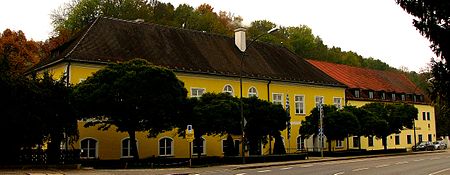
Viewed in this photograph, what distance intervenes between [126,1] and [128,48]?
19536 mm

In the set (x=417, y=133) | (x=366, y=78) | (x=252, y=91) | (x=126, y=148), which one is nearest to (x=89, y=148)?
(x=126, y=148)

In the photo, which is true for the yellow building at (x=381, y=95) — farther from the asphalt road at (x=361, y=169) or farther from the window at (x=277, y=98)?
the asphalt road at (x=361, y=169)

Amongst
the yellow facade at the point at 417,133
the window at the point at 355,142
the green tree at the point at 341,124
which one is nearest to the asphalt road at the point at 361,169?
the green tree at the point at 341,124

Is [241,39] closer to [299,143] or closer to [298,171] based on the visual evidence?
[299,143]

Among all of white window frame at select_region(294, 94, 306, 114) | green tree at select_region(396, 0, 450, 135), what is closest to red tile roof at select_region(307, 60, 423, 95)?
white window frame at select_region(294, 94, 306, 114)

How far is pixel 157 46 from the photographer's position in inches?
1617

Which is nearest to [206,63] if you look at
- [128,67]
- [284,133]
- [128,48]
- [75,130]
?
[128,48]

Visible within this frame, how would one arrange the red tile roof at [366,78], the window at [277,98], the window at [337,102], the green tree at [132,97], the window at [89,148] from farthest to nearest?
the red tile roof at [366,78], the window at [337,102], the window at [277,98], the window at [89,148], the green tree at [132,97]

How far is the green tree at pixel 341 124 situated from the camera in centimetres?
4409

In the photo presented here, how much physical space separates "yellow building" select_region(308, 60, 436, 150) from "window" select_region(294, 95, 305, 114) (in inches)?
223

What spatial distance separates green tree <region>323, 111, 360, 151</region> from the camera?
44.1 m

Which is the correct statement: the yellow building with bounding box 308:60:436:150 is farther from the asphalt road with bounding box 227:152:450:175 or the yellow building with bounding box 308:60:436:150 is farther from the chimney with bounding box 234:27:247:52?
the asphalt road with bounding box 227:152:450:175

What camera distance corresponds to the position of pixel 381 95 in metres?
65.1

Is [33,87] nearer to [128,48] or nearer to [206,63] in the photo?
[128,48]
